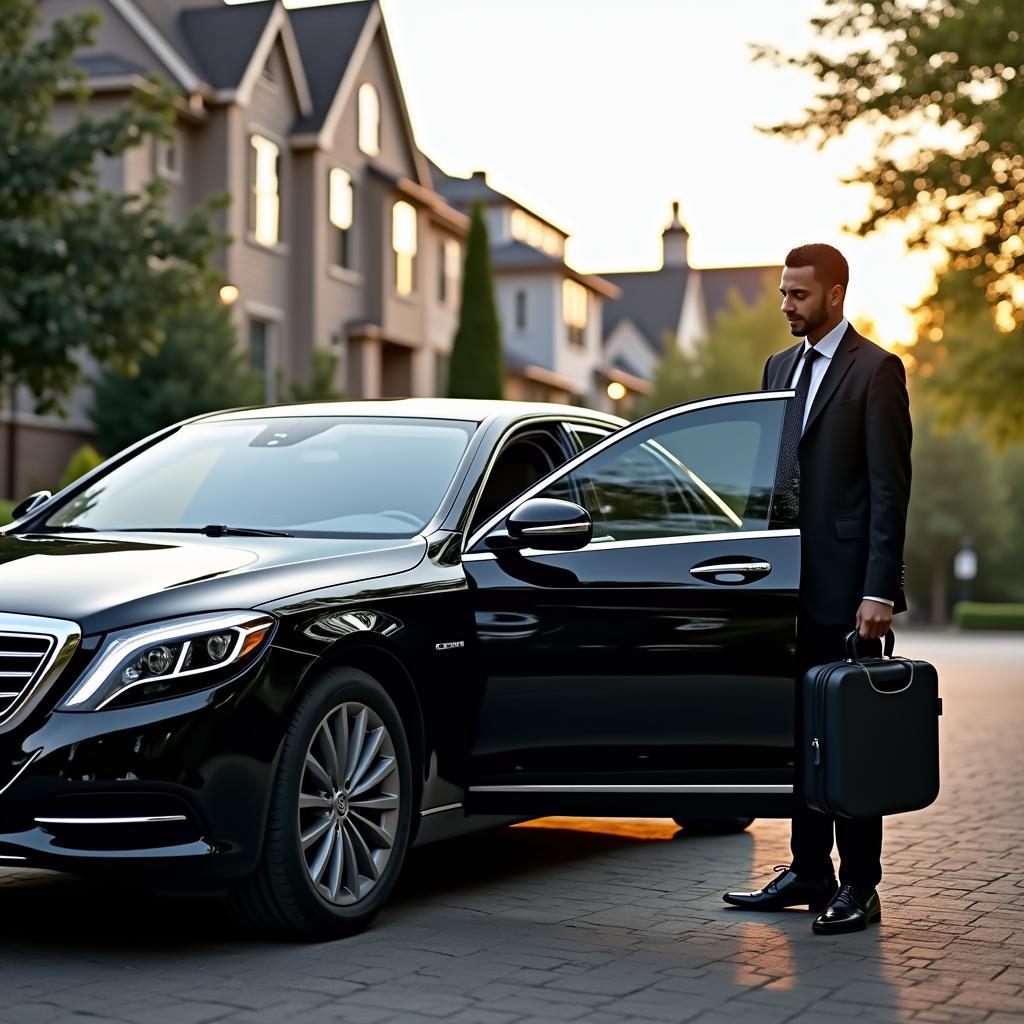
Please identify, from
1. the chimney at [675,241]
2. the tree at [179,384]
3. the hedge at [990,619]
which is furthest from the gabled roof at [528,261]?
the chimney at [675,241]

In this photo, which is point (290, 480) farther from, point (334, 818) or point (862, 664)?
point (862, 664)

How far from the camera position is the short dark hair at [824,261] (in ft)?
20.5

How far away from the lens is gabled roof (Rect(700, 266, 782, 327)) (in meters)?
96.1

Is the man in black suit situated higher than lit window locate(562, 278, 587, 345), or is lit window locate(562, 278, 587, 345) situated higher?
lit window locate(562, 278, 587, 345)

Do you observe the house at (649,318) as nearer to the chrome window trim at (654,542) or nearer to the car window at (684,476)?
the car window at (684,476)

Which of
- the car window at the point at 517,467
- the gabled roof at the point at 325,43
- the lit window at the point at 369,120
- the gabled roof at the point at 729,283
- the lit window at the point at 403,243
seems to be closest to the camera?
the car window at the point at 517,467

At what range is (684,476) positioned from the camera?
A: 6730 mm

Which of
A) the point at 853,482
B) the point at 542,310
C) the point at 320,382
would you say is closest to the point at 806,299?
the point at 853,482

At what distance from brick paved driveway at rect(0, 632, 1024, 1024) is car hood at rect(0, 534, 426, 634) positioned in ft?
3.44

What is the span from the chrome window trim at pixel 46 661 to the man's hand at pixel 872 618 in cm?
242

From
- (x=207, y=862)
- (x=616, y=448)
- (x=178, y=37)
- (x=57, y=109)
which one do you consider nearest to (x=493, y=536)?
(x=616, y=448)

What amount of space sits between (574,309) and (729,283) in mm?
38844

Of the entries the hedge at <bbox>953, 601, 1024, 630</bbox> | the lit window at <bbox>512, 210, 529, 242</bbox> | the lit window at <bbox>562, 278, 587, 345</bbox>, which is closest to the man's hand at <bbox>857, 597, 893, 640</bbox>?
the hedge at <bbox>953, 601, 1024, 630</bbox>

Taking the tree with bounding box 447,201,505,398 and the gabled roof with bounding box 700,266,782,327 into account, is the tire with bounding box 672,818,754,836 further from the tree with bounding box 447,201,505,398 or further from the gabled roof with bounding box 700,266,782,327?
the gabled roof with bounding box 700,266,782,327
